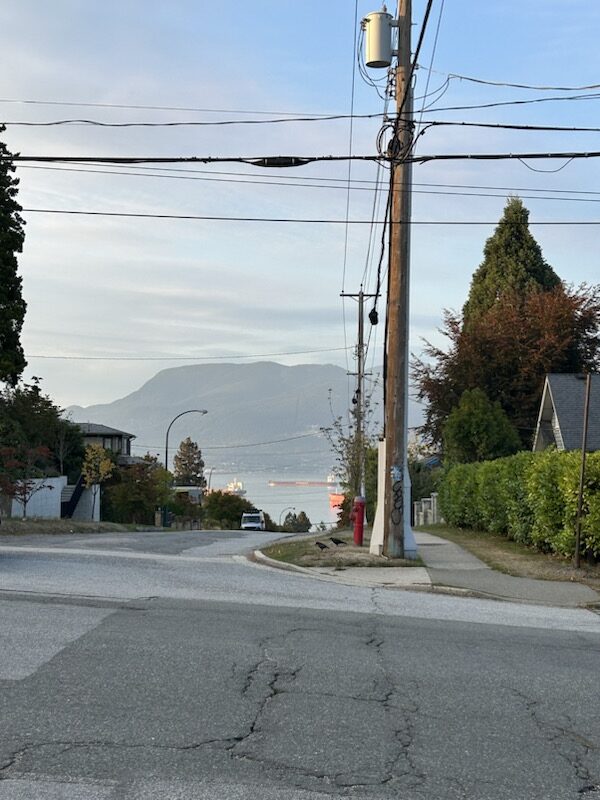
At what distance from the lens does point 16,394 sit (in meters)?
55.2

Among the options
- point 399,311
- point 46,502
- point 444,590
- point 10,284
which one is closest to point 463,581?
point 444,590

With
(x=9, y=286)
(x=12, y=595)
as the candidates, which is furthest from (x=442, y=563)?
(x=9, y=286)

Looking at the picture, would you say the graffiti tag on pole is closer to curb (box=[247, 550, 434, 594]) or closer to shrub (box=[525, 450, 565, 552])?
curb (box=[247, 550, 434, 594])

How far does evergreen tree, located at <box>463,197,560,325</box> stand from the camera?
185ft

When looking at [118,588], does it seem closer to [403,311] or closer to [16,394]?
[403,311]

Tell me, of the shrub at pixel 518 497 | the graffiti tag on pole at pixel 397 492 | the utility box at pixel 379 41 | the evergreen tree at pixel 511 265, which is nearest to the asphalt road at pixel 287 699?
the graffiti tag on pole at pixel 397 492

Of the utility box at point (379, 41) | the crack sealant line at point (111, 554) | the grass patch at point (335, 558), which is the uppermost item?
the utility box at point (379, 41)

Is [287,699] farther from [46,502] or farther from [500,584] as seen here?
[46,502]

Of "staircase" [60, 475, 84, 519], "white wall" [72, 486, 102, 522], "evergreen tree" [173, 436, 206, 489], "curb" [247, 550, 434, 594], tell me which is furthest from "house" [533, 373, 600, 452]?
"evergreen tree" [173, 436, 206, 489]

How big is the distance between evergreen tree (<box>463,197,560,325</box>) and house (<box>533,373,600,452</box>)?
21.8 metres

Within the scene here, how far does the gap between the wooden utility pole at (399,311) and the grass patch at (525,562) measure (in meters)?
2.14

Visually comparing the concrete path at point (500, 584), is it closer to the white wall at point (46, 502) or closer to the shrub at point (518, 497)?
the shrub at point (518, 497)

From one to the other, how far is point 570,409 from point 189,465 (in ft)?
326

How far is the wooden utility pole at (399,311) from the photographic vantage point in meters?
17.7
